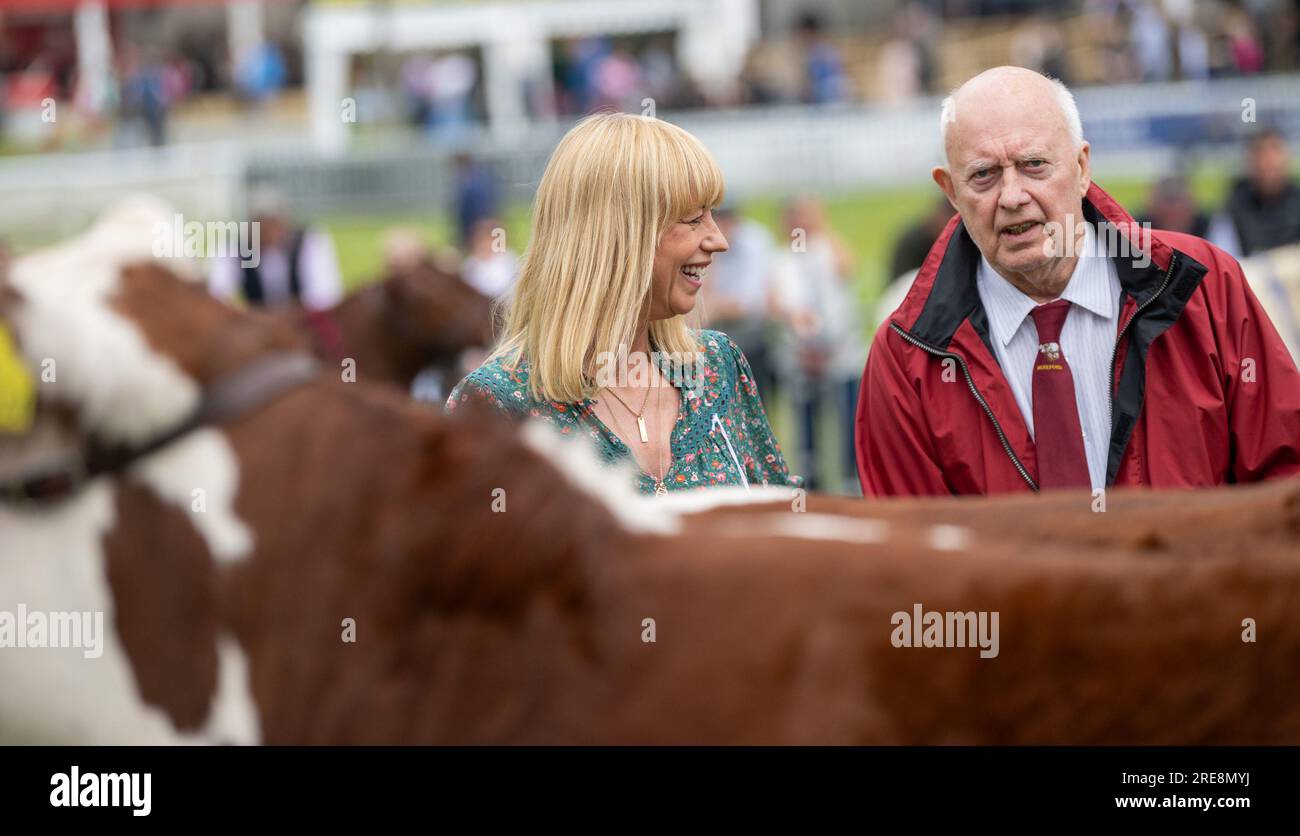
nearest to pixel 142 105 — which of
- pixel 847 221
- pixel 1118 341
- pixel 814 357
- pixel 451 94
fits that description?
pixel 451 94

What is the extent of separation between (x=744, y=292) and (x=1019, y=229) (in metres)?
9.39

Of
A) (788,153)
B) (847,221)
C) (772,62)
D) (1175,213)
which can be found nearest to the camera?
(1175,213)

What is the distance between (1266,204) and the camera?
38.2 feet

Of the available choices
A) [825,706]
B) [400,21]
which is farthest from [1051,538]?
[400,21]

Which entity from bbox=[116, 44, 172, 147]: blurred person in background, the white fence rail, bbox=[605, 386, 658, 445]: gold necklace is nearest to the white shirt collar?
bbox=[605, 386, 658, 445]: gold necklace

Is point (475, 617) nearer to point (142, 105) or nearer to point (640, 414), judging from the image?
point (640, 414)

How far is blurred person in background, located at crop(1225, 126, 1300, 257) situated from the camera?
451 inches

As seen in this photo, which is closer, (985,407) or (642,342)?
(985,407)

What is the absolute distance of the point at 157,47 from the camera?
4234 cm

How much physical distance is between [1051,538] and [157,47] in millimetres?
43370

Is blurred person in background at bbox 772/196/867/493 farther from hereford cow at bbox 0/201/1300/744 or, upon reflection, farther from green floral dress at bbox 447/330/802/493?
hereford cow at bbox 0/201/1300/744

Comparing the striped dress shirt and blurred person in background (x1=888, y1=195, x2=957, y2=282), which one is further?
blurred person in background (x1=888, y1=195, x2=957, y2=282)

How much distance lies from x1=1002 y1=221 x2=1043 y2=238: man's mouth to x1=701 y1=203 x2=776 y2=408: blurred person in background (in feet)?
27.5

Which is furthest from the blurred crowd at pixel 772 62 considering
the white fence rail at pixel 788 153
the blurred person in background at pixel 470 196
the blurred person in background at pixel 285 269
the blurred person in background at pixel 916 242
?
the blurred person in background at pixel 916 242
